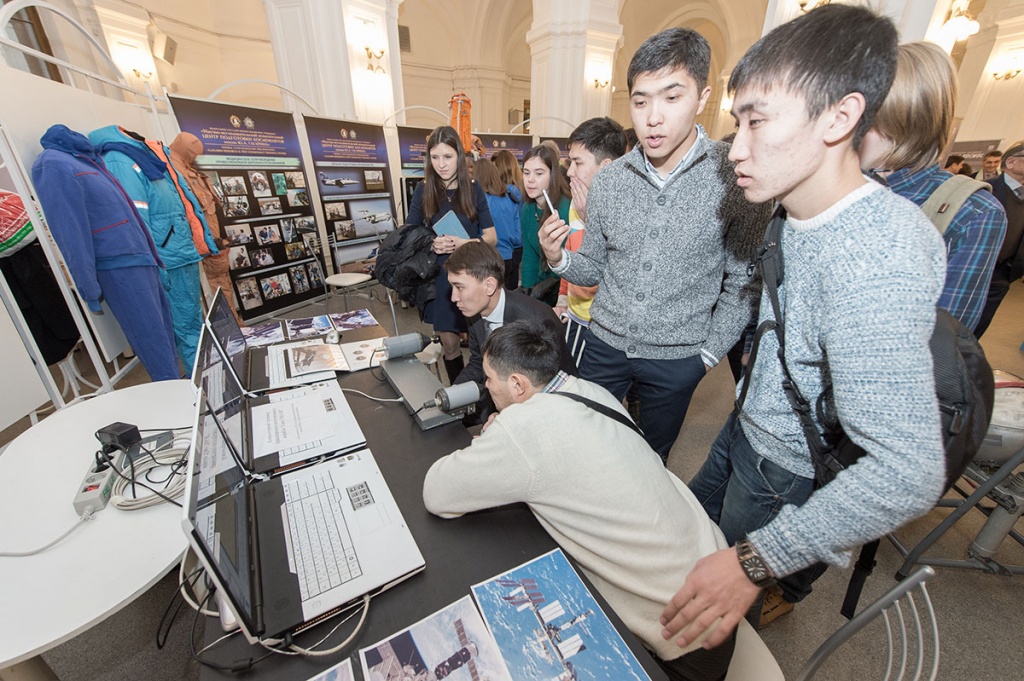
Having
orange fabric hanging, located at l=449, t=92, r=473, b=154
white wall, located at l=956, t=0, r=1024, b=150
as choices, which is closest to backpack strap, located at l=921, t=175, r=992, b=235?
orange fabric hanging, located at l=449, t=92, r=473, b=154

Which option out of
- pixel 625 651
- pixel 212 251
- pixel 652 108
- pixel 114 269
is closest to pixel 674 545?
pixel 625 651

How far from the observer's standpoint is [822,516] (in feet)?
1.99

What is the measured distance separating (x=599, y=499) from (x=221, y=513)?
0.72 meters

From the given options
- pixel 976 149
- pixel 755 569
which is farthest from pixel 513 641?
pixel 976 149

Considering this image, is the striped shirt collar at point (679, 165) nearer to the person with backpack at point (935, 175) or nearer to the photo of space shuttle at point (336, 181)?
the person with backpack at point (935, 175)

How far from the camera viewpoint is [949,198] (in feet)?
3.86

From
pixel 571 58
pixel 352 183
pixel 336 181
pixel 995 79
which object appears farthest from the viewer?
pixel 995 79

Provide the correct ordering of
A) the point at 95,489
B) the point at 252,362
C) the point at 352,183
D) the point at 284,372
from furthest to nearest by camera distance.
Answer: the point at 352,183 → the point at 252,362 → the point at 284,372 → the point at 95,489

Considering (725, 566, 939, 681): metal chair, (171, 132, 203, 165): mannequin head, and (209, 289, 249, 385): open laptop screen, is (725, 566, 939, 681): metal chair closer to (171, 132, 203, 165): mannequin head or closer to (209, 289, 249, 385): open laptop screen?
(209, 289, 249, 385): open laptop screen

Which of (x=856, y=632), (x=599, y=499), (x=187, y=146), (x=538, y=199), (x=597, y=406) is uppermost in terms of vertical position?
(x=187, y=146)

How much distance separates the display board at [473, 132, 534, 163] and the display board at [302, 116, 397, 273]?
2119mm

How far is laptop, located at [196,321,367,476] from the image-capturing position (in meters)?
1.05

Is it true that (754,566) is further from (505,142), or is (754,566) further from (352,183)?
(505,142)

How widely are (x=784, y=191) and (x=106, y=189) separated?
2951mm
